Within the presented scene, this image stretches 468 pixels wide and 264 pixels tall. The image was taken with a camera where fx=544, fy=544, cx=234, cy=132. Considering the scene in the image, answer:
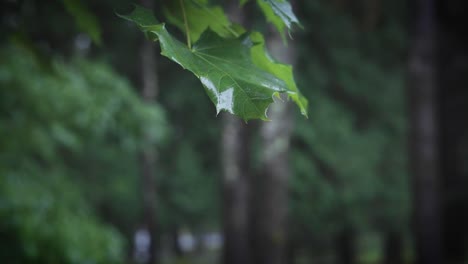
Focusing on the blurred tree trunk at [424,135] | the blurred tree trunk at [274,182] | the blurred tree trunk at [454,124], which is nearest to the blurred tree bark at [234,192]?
the blurred tree trunk at [274,182]

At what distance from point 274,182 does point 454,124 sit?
4496 millimetres

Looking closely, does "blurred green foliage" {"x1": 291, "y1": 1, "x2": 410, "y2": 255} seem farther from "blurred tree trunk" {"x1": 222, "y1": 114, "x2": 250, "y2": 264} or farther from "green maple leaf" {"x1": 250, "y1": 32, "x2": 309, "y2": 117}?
"green maple leaf" {"x1": 250, "y1": 32, "x2": 309, "y2": 117}

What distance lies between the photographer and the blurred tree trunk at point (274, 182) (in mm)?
8398

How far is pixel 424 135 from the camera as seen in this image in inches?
361

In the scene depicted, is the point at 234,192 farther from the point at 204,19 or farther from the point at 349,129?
the point at 204,19

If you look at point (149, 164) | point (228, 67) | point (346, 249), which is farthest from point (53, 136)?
point (346, 249)

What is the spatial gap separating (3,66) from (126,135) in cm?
166

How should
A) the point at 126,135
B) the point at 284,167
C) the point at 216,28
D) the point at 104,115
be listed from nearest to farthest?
the point at 216,28, the point at 104,115, the point at 126,135, the point at 284,167

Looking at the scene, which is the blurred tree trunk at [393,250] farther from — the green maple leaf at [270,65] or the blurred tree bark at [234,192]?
the green maple leaf at [270,65]

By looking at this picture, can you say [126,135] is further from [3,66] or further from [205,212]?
[205,212]


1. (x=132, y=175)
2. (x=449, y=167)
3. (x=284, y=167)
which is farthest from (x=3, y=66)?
(x=132, y=175)

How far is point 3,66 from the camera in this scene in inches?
178

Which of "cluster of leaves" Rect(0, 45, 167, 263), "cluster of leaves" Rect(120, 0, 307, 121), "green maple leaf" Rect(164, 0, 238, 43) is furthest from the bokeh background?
"cluster of leaves" Rect(120, 0, 307, 121)

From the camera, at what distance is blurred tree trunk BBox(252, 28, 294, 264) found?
27.6 ft
